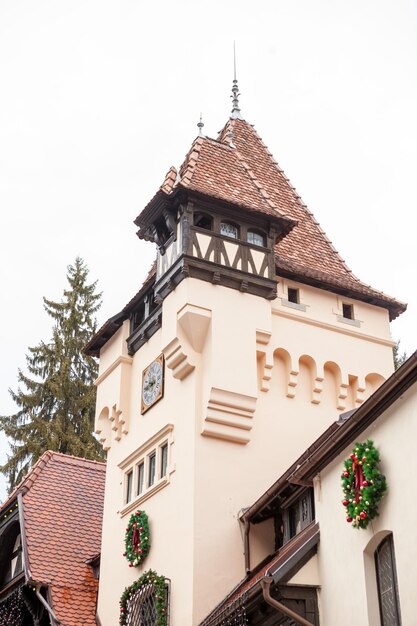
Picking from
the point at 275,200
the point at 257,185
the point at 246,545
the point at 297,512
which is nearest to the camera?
the point at 297,512

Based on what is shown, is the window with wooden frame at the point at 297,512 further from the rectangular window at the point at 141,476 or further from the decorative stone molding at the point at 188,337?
the rectangular window at the point at 141,476

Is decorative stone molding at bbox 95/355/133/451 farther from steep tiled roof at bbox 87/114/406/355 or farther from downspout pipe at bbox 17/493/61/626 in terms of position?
downspout pipe at bbox 17/493/61/626

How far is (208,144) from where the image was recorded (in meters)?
23.3

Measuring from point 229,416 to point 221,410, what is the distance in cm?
21

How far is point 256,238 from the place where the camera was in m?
20.8

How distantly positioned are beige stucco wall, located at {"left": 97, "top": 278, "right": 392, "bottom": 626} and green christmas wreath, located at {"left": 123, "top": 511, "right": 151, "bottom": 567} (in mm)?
156

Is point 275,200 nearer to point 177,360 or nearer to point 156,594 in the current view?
point 177,360

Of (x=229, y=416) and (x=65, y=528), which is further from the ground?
(x=65, y=528)

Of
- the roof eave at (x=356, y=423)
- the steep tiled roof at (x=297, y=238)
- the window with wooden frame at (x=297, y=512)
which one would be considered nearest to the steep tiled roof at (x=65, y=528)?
the window with wooden frame at (x=297, y=512)

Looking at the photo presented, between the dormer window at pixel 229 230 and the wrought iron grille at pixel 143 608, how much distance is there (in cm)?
701

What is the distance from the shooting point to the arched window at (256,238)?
67.7ft

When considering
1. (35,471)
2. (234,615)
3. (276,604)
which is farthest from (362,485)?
(35,471)

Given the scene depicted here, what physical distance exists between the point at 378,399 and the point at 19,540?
14667 mm

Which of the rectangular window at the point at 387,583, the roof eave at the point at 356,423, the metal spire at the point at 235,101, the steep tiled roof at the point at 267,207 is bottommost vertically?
the rectangular window at the point at 387,583
